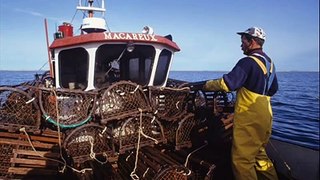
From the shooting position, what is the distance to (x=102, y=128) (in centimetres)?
468

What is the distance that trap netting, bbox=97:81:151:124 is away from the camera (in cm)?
471

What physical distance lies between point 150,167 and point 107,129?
1250 millimetres

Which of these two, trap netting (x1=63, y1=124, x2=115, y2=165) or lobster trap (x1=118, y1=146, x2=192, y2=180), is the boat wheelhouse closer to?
trap netting (x1=63, y1=124, x2=115, y2=165)

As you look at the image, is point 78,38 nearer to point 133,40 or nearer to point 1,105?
point 133,40

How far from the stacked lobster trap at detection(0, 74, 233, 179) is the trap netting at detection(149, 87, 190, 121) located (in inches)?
1.4

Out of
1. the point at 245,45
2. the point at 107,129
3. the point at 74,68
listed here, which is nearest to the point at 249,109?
the point at 245,45

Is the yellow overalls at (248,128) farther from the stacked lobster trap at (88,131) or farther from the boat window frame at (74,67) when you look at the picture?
the boat window frame at (74,67)

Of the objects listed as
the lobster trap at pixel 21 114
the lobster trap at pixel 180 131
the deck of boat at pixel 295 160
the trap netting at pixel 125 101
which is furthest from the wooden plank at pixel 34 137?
the deck of boat at pixel 295 160

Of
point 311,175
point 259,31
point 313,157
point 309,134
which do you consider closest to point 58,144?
point 259,31

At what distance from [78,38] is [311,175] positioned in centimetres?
479

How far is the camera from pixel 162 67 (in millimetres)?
6320

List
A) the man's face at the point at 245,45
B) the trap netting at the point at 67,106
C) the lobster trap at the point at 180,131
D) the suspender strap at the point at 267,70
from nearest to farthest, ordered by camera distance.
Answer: the suspender strap at the point at 267,70 < the man's face at the point at 245,45 < the trap netting at the point at 67,106 < the lobster trap at the point at 180,131

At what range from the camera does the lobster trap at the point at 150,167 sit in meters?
3.59

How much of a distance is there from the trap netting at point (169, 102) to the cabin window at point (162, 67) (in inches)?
38.8
